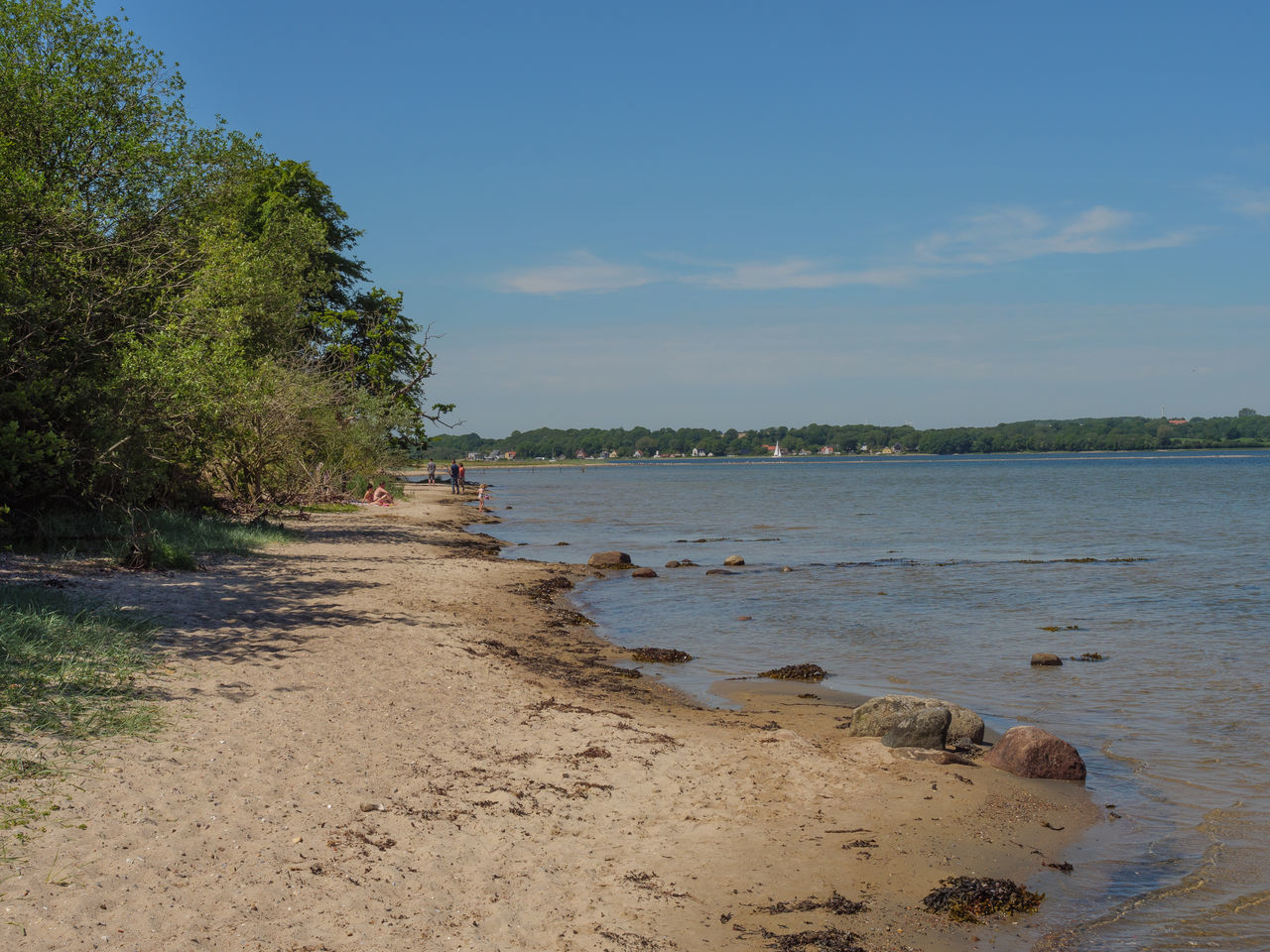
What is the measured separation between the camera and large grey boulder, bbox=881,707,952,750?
35.8ft

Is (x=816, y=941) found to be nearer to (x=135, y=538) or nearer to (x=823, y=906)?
(x=823, y=906)

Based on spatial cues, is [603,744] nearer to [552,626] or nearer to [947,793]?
[947,793]

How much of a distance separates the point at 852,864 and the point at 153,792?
5.39 m

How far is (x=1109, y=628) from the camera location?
19734mm

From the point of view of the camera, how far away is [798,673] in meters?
15.1

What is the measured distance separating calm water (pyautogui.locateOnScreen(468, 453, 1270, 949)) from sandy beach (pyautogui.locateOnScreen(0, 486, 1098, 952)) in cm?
91

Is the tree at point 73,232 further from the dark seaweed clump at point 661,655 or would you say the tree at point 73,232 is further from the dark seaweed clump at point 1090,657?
the dark seaweed clump at point 1090,657

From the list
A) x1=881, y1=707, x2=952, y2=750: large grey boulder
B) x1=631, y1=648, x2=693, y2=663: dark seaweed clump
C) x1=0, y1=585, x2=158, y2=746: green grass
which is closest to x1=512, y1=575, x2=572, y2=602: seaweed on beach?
x1=631, y1=648, x2=693, y2=663: dark seaweed clump

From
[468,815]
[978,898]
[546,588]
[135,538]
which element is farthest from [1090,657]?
[135,538]

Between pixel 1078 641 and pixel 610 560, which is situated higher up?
pixel 610 560

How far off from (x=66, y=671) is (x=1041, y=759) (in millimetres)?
9633

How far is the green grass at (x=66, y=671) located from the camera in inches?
303

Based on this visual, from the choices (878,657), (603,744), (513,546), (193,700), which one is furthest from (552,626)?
(513,546)

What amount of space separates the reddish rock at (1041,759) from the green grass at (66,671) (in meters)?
8.51
